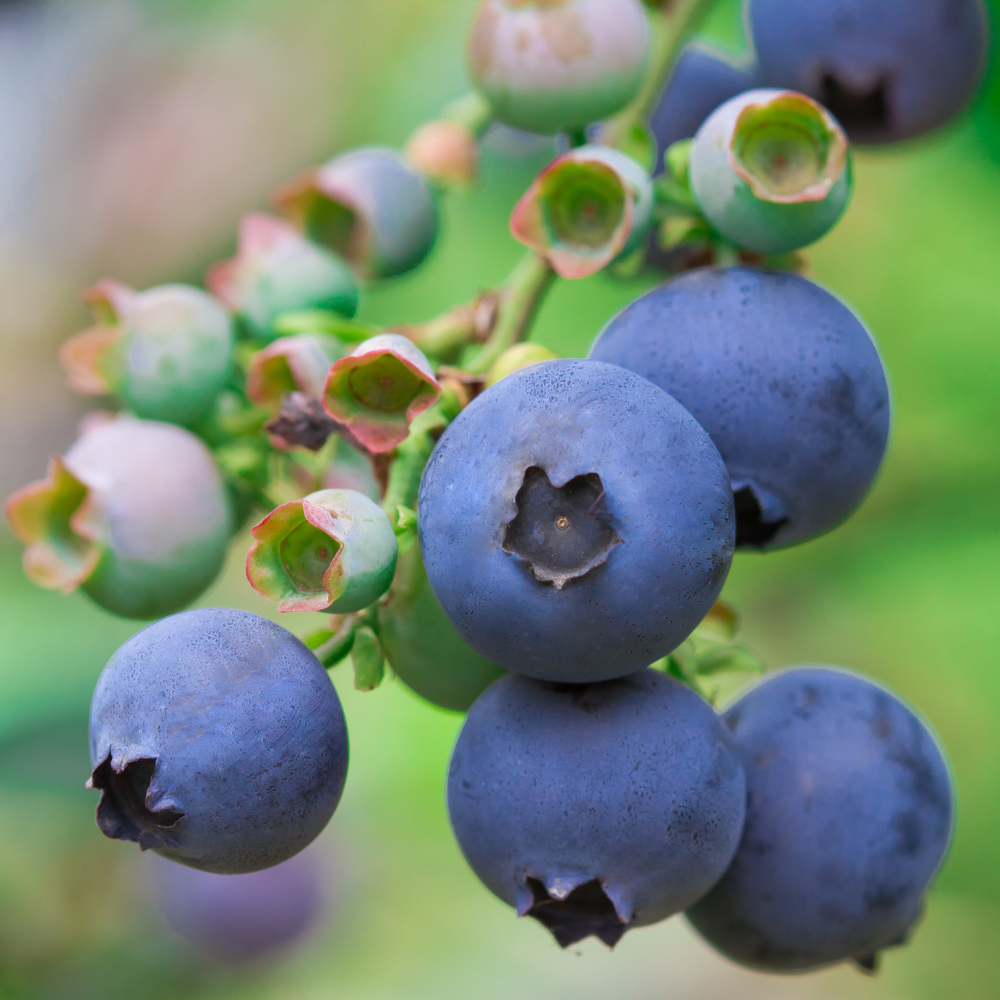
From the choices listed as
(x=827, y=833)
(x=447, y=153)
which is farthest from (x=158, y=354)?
(x=827, y=833)

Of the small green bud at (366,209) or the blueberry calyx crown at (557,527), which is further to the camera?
the small green bud at (366,209)

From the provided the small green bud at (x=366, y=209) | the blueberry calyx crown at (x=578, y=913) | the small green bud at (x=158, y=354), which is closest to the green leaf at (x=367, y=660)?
the blueberry calyx crown at (x=578, y=913)

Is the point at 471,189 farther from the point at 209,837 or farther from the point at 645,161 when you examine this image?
the point at 209,837

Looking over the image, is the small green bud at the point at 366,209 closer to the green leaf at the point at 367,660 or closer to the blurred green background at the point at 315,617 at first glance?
the blurred green background at the point at 315,617

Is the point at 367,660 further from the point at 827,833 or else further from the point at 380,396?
the point at 827,833

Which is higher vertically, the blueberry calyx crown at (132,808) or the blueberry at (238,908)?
the blueberry calyx crown at (132,808)

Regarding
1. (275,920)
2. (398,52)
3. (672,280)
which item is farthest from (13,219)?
(672,280)

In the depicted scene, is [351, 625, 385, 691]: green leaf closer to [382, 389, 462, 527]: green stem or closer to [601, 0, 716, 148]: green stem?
[382, 389, 462, 527]: green stem

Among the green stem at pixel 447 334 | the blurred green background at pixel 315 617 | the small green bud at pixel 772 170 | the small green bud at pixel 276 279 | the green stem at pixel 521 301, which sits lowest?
the blurred green background at pixel 315 617
